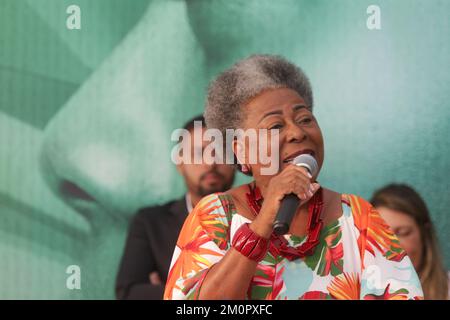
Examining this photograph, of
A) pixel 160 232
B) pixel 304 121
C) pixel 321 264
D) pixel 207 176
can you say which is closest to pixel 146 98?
pixel 207 176

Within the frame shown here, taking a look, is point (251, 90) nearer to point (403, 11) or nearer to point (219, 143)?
point (219, 143)

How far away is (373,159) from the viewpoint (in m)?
4.23

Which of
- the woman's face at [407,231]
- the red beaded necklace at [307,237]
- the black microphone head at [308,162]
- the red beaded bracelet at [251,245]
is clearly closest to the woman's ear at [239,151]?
the red beaded necklace at [307,237]

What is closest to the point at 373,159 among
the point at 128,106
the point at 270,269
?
the point at 128,106

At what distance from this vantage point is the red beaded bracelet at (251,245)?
1823 millimetres

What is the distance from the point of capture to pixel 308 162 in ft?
6.25

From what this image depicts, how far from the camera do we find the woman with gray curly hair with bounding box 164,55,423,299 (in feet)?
6.03

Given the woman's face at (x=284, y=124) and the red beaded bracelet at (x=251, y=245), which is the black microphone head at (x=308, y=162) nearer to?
the woman's face at (x=284, y=124)

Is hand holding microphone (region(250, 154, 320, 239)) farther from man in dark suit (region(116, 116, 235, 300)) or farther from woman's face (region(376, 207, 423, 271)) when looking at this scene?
woman's face (region(376, 207, 423, 271))

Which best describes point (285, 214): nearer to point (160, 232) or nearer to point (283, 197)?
point (283, 197)

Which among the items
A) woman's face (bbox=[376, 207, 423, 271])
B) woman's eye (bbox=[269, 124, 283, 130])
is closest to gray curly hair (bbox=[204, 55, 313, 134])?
woman's eye (bbox=[269, 124, 283, 130])

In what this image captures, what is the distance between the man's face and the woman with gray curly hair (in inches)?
74.0

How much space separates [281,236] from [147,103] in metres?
2.46
